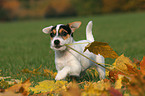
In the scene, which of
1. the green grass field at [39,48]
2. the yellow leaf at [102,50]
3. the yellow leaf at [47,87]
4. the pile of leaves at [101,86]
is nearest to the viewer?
the pile of leaves at [101,86]

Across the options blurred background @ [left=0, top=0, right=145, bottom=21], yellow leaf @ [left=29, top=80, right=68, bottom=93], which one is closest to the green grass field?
yellow leaf @ [left=29, top=80, right=68, bottom=93]

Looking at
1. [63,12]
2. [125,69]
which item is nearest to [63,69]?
[125,69]

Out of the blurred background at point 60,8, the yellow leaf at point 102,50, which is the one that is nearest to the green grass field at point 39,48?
the yellow leaf at point 102,50

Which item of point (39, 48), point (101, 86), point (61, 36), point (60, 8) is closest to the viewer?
point (101, 86)

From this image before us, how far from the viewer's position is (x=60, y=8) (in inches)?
2092

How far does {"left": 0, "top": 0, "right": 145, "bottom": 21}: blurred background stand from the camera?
1731 inches

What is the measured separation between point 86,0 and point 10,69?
50.3m

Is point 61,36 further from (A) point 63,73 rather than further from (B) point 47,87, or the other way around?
(B) point 47,87

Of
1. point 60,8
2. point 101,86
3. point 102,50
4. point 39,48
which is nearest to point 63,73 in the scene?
point 102,50

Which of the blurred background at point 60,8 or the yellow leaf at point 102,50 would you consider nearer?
the yellow leaf at point 102,50

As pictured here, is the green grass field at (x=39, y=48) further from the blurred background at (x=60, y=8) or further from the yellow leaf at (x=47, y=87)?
the blurred background at (x=60, y=8)

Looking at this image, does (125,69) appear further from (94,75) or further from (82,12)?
(82,12)

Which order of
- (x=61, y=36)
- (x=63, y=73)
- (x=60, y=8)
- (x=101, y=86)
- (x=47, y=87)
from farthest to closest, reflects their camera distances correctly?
(x=60, y=8), (x=61, y=36), (x=63, y=73), (x=47, y=87), (x=101, y=86)

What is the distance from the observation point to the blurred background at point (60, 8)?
4397cm
